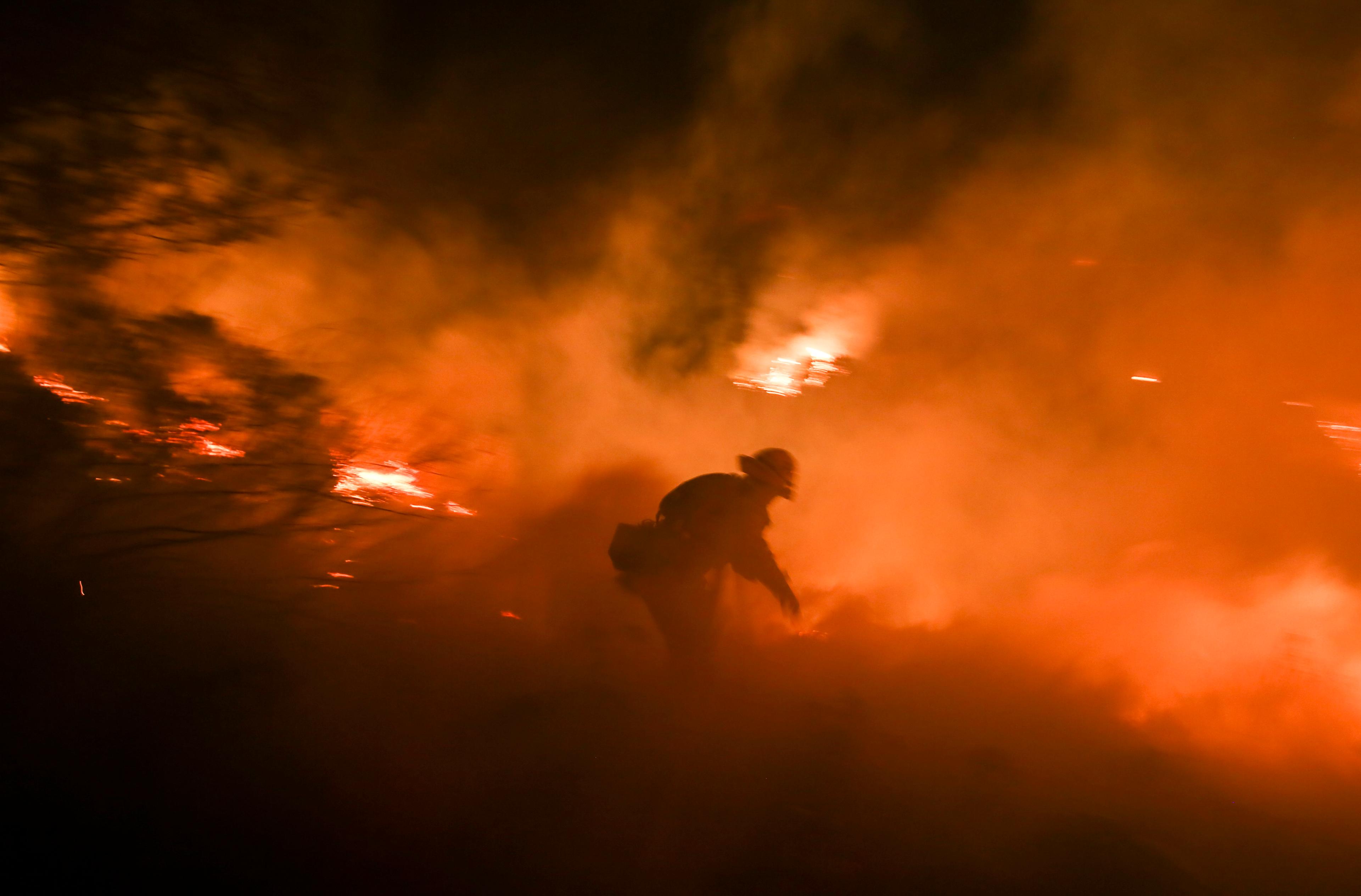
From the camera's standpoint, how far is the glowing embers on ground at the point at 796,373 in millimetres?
6449

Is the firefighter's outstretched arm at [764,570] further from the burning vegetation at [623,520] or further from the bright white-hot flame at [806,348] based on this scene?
the bright white-hot flame at [806,348]

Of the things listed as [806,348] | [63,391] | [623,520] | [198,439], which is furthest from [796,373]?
[63,391]

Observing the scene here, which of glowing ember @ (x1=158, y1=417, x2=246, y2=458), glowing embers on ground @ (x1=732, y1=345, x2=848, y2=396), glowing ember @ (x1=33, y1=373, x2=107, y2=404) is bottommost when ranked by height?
glowing ember @ (x1=158, y1=417, x2=246, y2=458)

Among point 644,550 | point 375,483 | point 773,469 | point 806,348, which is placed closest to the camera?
point 644,550

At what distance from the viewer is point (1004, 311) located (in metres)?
5.45

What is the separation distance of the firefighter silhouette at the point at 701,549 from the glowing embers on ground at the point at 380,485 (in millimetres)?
1725

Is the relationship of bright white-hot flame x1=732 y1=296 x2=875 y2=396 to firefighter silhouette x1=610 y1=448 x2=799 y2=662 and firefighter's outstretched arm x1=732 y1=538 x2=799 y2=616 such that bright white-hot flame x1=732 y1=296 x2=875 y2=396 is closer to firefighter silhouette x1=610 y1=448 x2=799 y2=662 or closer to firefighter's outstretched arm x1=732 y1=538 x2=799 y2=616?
firefighter silhouette x1=610 y1=448 x2=799 y2=662

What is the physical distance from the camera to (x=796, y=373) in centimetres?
667

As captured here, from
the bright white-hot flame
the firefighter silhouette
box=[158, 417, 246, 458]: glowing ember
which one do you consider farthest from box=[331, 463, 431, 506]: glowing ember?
the bright white-hot flame

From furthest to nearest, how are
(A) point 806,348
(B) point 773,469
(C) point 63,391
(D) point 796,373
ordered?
(D) point 796,373, (A) point 806,348, (B) point 773,469, (C) point 63,391

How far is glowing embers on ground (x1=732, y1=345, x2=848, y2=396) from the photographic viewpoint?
6.45 metres

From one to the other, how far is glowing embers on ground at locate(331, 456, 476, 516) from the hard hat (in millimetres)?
2299

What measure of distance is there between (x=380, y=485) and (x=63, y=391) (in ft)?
5.15

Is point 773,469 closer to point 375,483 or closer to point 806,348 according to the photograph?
point 375,483
